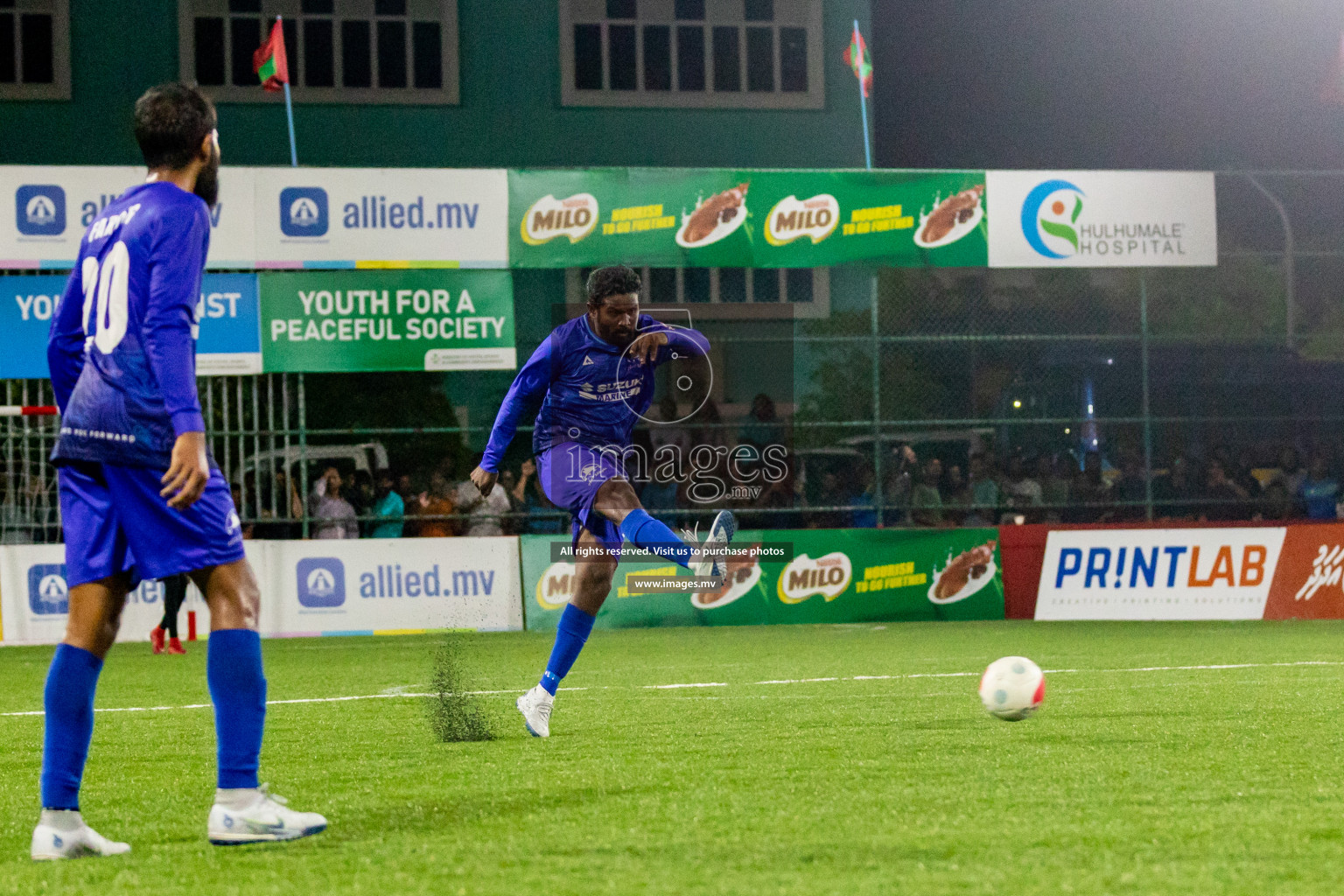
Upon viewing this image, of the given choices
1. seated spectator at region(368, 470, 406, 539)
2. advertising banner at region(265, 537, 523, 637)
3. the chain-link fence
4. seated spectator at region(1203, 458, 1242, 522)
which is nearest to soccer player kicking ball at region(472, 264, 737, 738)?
the chain-link fence

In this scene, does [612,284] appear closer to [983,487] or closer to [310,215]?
[310,215]

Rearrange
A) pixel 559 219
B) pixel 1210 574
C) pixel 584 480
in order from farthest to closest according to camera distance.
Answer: pixel 1210 574
pixel 559 219
pixel 584 480

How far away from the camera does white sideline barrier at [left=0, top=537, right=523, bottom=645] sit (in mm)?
15828

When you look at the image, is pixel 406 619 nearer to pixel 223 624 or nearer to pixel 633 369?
pixel 633 369

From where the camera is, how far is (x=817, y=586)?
16.8 m

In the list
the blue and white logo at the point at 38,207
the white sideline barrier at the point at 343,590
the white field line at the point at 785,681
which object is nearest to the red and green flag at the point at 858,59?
the white sideline barrier at the point at 343,590

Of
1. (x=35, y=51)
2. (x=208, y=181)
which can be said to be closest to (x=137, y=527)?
(x=208, y=181)

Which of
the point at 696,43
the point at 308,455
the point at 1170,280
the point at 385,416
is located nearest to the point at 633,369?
the point at 308,455

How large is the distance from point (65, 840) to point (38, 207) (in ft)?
41.1

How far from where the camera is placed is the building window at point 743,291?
1011 inches

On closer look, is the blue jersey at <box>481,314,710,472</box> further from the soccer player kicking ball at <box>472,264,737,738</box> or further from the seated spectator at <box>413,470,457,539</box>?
the seated spectator at <box>413,470,457,539</box>

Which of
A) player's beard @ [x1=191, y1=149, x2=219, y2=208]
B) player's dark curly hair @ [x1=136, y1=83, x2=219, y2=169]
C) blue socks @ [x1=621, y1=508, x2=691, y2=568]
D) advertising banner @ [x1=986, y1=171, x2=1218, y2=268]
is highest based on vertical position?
advertising banner @ [x1=986, y1=171, x2=1218, y2=268]

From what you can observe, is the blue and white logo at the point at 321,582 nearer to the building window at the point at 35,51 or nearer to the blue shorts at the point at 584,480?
the blue shorts at the point at 584,480

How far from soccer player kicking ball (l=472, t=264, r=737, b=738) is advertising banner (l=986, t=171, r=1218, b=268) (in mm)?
9427
